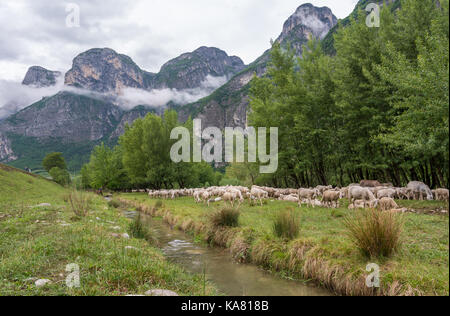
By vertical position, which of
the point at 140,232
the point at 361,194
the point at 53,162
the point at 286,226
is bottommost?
the point at 140,232

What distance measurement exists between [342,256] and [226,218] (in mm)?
5185

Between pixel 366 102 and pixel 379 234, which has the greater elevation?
pixel 366 102

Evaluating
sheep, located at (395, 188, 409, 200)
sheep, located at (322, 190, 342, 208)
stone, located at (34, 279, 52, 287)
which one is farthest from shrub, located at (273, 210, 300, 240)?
sheep, located at (395, 188, 409, 200)

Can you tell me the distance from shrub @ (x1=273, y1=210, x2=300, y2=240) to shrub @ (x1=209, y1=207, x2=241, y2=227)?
97.7 inches

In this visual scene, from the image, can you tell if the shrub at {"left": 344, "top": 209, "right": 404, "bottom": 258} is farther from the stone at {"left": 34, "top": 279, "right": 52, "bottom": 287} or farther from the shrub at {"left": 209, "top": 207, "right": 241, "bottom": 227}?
the stone at {"left": 34, "top": 279, "right": 52, "bottom": 287}

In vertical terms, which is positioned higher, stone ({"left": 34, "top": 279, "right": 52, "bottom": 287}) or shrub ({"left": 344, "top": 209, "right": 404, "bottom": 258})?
shrub ({"left": 344, "top": 209, "right": 404, "bottom": 258})

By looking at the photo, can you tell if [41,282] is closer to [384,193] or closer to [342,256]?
A: [342,256]

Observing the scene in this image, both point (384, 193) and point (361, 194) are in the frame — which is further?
point (384, 193)

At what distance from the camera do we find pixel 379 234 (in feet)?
17.5

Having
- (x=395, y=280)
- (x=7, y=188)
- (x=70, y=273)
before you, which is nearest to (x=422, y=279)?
(x=395, y=280)

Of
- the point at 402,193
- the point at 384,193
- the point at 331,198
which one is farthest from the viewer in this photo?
the point at 402,193

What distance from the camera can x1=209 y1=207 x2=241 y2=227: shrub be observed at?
10.4 metres

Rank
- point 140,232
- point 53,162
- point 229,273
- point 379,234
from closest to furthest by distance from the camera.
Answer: point 379,234
point 229,273
point 140,232
point 53,162

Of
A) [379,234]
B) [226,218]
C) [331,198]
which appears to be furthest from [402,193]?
[379,234]
